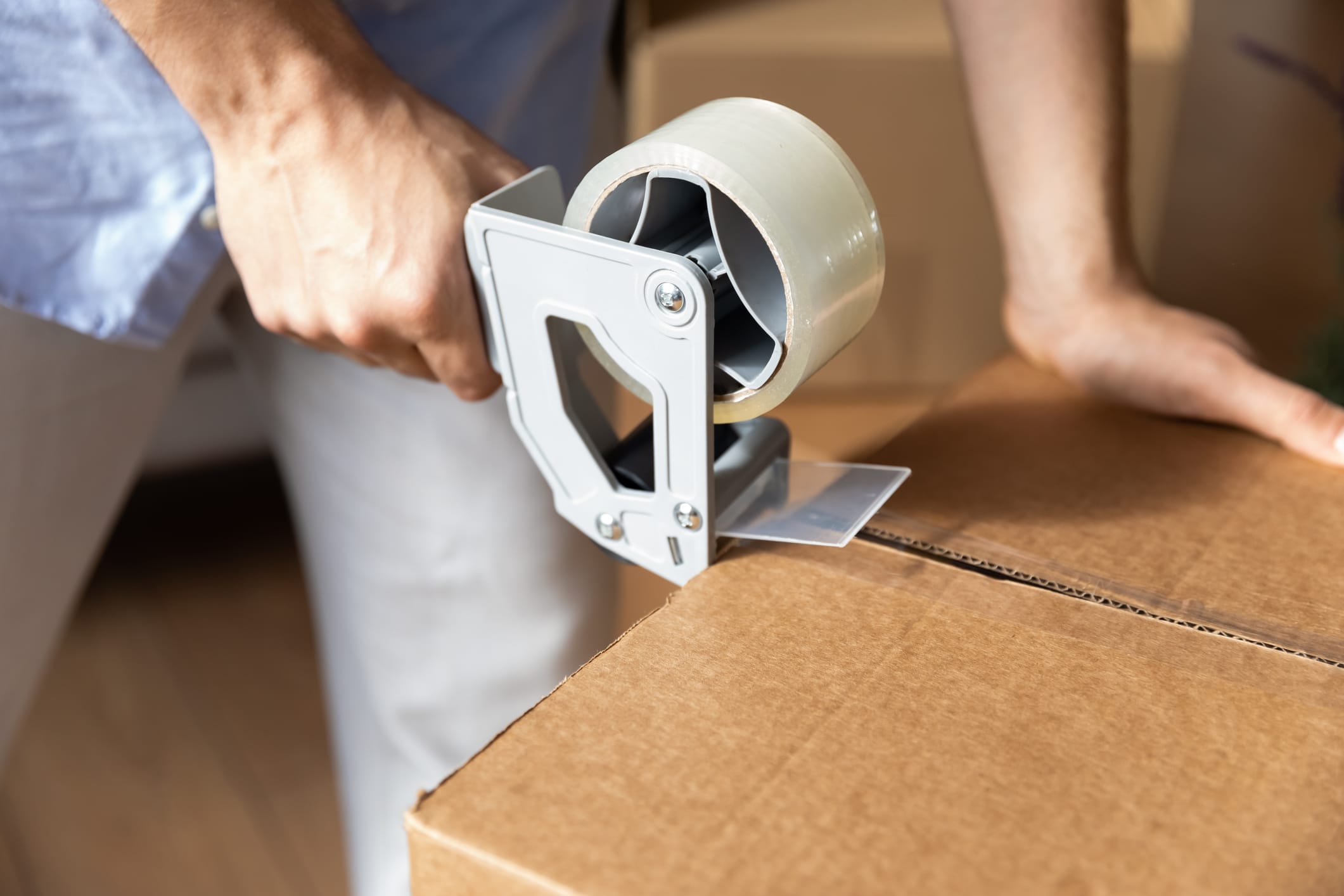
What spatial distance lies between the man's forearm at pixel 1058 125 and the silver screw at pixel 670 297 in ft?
1.09

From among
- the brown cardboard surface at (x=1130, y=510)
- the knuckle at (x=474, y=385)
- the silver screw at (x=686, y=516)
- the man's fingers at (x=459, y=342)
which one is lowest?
the brown cardboard surface at (x=1130, y=510)

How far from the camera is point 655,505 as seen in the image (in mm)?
538

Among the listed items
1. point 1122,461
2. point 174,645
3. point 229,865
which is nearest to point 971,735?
point 1122,461

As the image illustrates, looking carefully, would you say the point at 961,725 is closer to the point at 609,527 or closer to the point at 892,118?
the point at 609,527

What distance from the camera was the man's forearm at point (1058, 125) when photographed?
70 centimetres

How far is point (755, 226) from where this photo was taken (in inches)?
20.0

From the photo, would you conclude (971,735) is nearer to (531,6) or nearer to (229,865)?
(531,6)

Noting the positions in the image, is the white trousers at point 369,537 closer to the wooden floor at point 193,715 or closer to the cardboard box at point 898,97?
the wooden floor at point 193,715

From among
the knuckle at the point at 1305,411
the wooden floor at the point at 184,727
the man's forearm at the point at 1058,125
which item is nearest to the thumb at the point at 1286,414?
the knuckle at the point at 1305,411

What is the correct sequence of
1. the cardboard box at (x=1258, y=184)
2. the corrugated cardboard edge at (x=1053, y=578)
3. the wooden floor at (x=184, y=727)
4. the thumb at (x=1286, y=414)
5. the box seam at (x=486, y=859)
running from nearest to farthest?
the box seam at (x=486, y=859) → the corrugated cardboard edge at (x=1053, y=578) → the thumb at (x=1286, y=414) → the wooden floor at (x=184, y=727) → the cardboard box at (x=1258, y=184)

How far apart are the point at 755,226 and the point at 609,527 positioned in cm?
16

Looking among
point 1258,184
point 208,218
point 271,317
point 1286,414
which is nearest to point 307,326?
point 271,317

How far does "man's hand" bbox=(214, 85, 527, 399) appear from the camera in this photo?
528 mm

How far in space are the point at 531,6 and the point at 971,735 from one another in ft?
1.64
